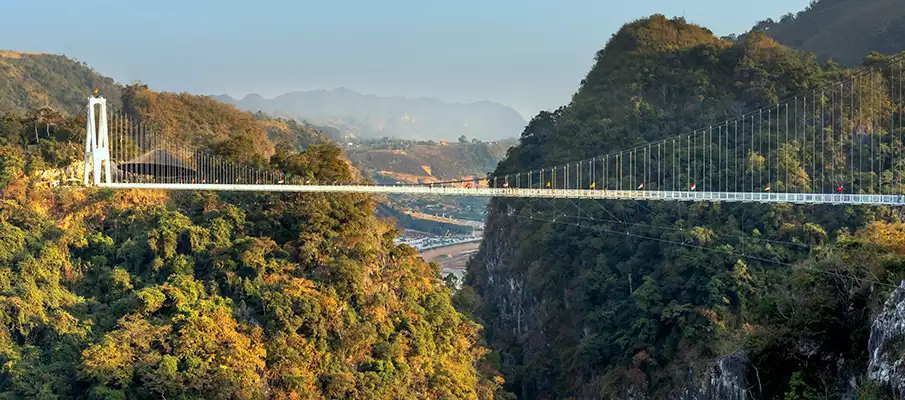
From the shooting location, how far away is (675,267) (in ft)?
76.2

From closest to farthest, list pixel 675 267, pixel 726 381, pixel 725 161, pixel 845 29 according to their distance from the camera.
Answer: pixel 726 381, pixel 675 267, pixel 725 161, pixel 845 29

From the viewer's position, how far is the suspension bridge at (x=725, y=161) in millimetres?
22859

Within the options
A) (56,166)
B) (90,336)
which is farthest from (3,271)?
(56,166)

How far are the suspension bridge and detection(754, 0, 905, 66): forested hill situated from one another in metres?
11.6

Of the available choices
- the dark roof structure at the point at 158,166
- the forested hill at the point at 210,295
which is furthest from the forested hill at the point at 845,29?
the dark roof structure at the point at 158,166

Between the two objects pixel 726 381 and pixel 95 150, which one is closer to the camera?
pixel 726 381

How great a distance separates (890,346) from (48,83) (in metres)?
53.5

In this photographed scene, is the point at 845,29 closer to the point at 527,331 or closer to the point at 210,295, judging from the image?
the point at 527,331

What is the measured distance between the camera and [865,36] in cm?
4038

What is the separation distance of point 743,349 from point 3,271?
46.8ft

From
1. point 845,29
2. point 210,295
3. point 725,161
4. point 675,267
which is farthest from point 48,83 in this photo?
point 675,267

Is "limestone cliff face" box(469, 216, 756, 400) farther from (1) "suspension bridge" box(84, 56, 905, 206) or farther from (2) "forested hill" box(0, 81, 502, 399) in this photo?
(1) "suspension bridge" box(84, 56, 905, 206)

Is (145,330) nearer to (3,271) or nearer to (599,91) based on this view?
(3,271)

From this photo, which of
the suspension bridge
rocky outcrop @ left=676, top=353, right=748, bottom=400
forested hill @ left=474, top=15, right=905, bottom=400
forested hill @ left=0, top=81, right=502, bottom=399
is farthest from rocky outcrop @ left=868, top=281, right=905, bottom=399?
forested hill @ left=0, top=81, right=502, bottom=399
